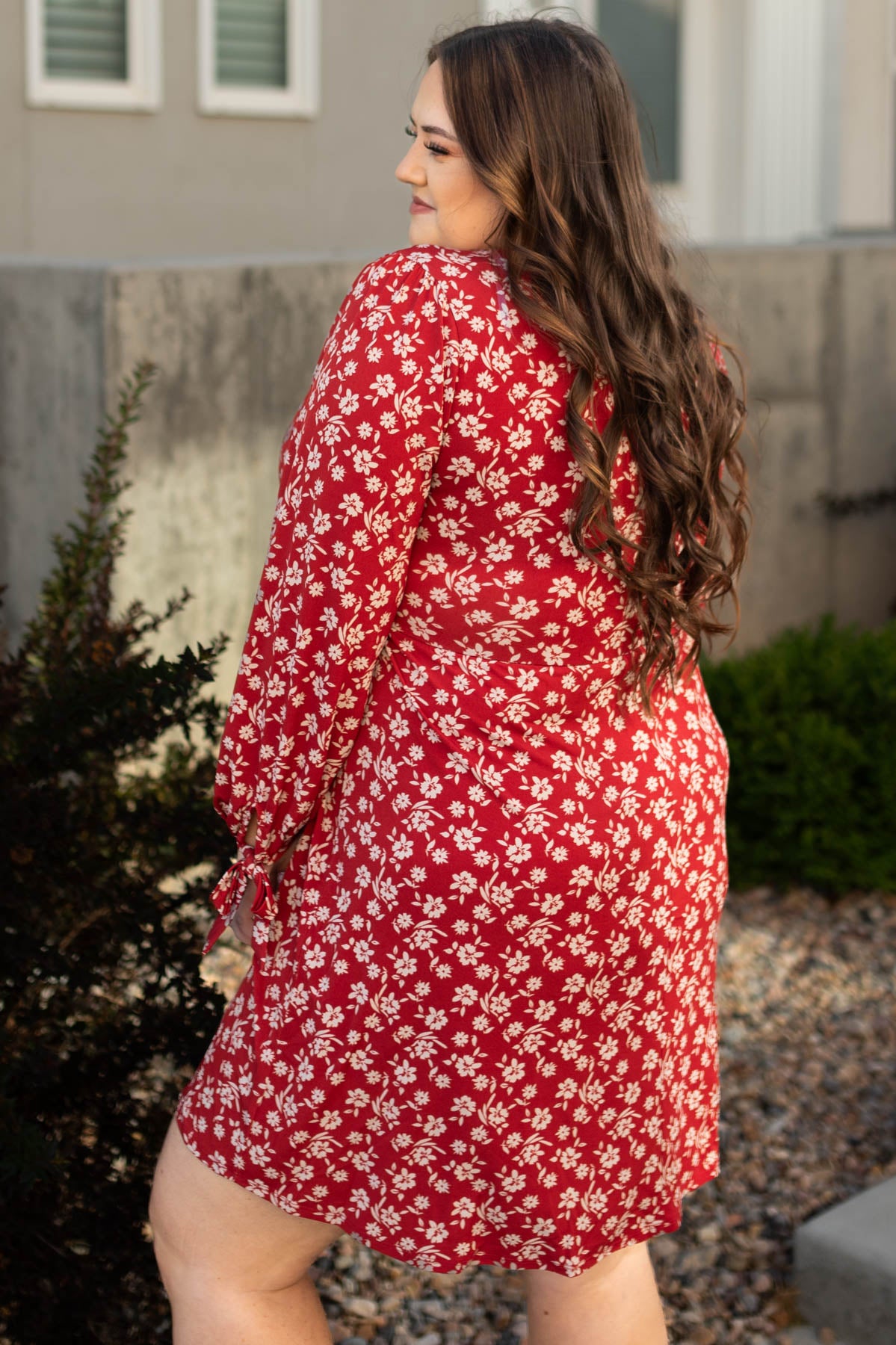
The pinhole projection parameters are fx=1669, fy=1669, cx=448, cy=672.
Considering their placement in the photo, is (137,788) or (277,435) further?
(277,435)

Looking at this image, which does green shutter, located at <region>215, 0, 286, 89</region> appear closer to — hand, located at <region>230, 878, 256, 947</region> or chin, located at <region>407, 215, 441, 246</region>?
chin, located at <region>407, 215, 441, 246</region>

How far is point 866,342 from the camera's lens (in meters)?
6.74

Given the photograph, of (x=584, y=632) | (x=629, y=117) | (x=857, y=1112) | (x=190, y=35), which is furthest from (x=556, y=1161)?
(x=190, y=35)

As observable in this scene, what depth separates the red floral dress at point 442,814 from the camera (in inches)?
69.7

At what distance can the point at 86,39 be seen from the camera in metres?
6.50

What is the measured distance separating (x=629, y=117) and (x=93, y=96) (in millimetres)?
5094

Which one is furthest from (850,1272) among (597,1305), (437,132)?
(437,132)

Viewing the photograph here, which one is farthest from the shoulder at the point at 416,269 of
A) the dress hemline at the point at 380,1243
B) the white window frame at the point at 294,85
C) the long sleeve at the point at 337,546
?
the white window frame at the point at 294,85

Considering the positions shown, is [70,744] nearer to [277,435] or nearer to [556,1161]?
[556,1161]

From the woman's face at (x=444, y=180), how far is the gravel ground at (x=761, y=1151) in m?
1.74

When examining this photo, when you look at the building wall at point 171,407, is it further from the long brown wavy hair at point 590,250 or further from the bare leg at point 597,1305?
the bare leg at point 597,1305

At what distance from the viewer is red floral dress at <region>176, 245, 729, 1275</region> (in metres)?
1.77

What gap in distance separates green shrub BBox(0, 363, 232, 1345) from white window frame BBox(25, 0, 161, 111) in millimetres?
4309

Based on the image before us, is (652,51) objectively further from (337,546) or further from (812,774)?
(337,546)
